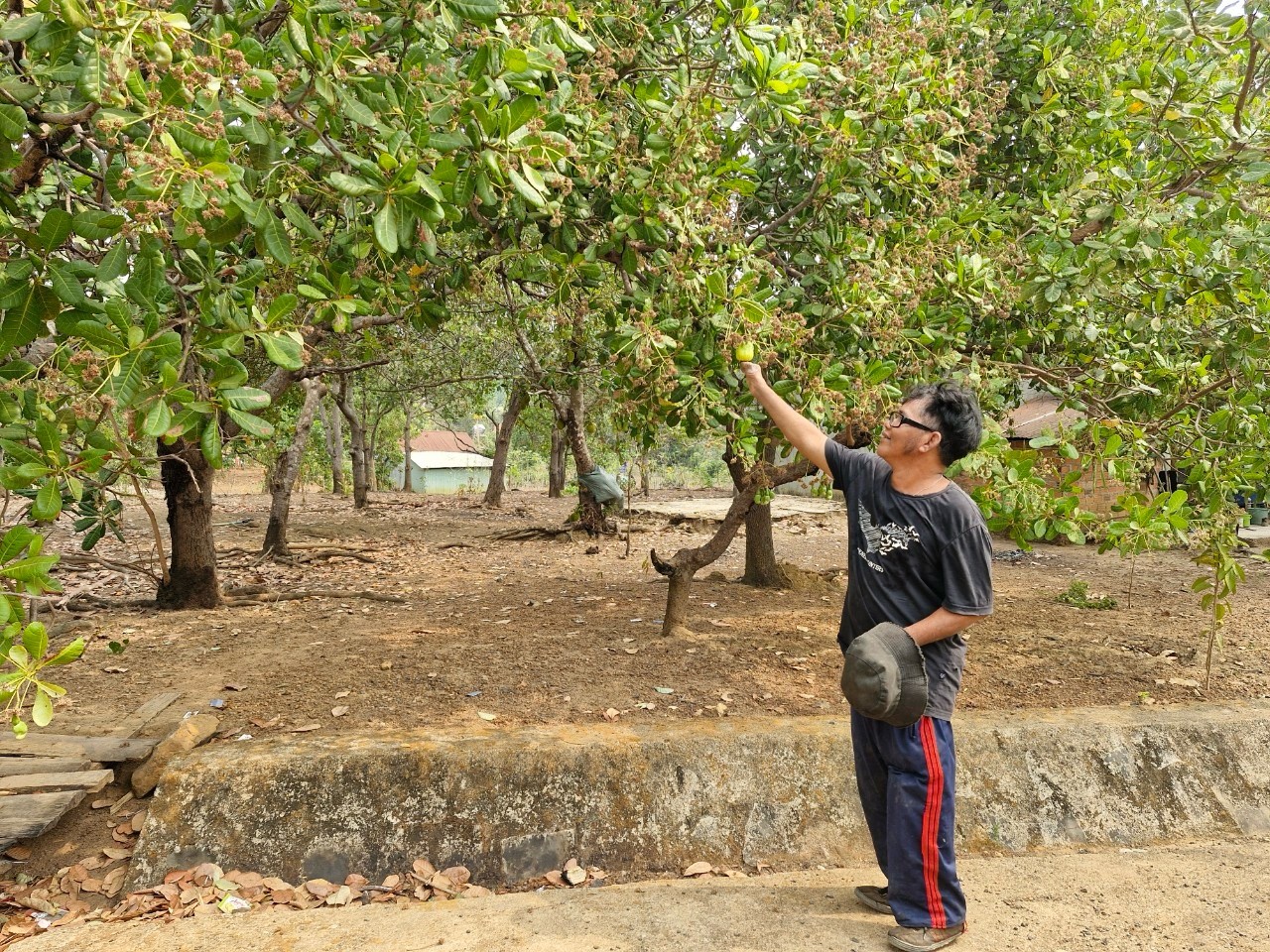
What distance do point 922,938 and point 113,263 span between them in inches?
134

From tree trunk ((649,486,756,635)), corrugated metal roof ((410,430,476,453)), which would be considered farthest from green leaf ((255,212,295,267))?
corrugated metal roof ((410,430,476,453))

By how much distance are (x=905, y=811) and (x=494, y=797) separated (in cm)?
183

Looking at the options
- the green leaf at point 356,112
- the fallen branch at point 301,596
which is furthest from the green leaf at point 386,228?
the fallen branch at point 301,596

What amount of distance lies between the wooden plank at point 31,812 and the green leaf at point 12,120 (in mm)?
2757

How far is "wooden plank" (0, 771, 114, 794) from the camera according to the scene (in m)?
3.75

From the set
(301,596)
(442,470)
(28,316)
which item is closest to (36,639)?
(28,316)

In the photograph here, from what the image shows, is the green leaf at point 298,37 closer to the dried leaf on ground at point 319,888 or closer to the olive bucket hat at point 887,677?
the olive bucket hat at point 887,677

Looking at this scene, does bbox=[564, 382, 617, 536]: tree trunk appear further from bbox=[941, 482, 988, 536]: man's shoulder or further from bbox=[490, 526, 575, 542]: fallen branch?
bbox=[941, 482, 988, 536]: man's shoulder

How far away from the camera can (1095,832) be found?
4.10m

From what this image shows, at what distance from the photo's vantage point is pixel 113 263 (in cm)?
260

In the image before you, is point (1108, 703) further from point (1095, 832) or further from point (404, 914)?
point (404, 914)

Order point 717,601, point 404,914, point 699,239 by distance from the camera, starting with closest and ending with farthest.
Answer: point 404,914, point 699,239, point 717,601

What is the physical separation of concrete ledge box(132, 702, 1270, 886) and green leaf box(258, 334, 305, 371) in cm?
211

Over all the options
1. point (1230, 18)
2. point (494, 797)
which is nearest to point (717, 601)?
point (494, 797)
